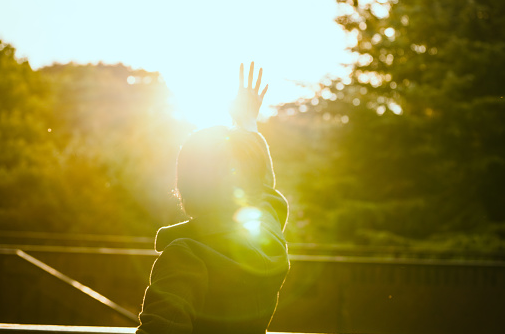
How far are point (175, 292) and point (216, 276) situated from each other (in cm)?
15

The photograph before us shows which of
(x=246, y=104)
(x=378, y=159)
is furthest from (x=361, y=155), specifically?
(x=246, y=104)

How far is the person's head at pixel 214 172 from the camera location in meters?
1.35

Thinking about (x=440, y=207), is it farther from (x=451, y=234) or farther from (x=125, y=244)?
(x=125, y=244)

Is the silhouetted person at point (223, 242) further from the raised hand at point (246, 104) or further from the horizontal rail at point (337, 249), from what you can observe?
the horizontal rail at point (337, 249)

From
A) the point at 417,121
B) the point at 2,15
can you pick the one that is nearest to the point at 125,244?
the point at 2,15

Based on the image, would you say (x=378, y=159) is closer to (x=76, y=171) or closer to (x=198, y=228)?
(x=76, y=171)

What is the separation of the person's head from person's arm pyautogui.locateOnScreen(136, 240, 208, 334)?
13 cm

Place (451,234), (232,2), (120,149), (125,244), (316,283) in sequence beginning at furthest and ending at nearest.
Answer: (120,149) < (451,234) < (125,244) < (316,283) < (232,2)

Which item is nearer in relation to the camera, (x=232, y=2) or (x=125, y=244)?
(x=232, y=2)

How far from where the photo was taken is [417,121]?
11141 millimetres

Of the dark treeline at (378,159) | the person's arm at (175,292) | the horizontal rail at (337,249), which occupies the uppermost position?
the dark treeline at (378,159)

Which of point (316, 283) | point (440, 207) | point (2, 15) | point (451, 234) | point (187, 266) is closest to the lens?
point (187, 266)

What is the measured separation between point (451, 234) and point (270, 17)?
7.21 m

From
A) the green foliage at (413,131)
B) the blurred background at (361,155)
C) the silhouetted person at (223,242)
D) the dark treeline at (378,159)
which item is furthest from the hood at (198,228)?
the dark treeline at (378,159)
